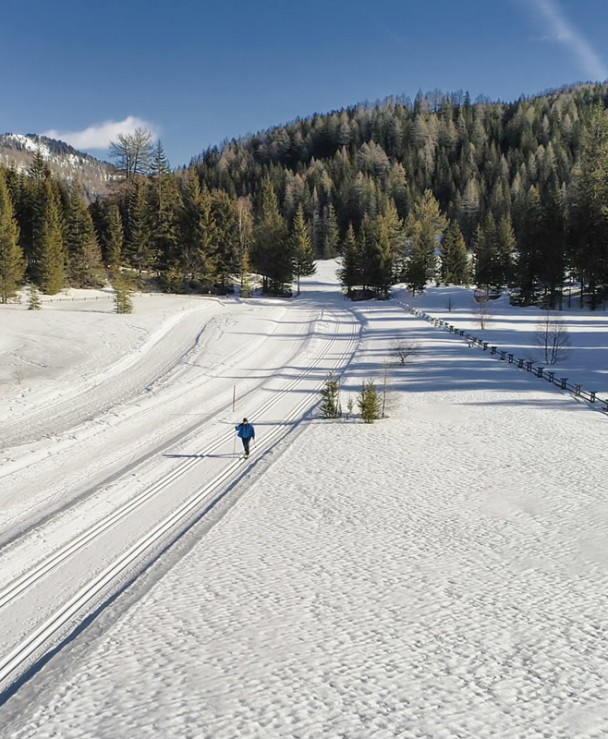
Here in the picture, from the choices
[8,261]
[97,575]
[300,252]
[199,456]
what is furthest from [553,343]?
[8,261]

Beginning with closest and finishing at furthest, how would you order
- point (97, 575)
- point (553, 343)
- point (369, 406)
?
point (97, 575) → point (369, 406) → point (553, 343)

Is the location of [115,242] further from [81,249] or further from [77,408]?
[77,408]

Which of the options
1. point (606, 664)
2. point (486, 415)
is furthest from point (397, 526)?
point (486, 415)

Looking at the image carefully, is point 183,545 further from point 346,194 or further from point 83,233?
point 346,194

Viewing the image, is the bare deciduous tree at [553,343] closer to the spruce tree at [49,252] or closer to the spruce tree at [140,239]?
the spruce tree at [140,239]

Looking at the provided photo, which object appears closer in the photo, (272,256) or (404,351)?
(404,351)

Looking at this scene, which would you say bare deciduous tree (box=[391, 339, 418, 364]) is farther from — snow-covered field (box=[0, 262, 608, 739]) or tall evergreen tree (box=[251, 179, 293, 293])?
tall evergreen tree (box=[251, 179, 293, 293])

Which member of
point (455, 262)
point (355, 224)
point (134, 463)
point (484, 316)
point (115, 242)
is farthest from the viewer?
point (355, 224)

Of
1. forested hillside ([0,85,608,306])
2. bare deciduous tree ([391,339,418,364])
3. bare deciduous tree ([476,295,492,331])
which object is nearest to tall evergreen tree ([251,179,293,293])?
forested hillside ([0,85,608,306])
